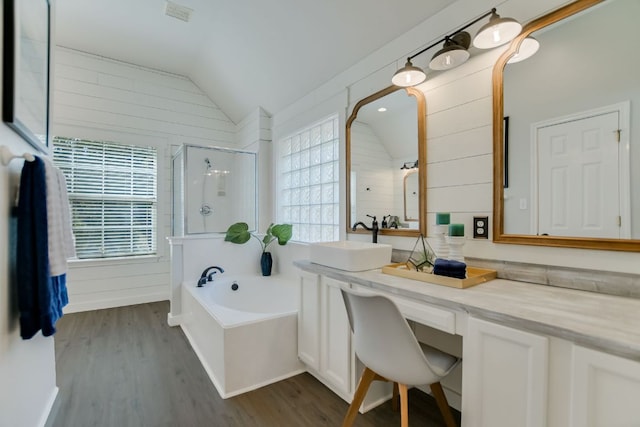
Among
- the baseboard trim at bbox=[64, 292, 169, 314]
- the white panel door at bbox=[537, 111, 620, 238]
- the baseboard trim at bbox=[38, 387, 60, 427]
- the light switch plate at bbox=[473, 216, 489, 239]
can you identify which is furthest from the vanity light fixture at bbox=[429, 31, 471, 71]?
the baseboard trim at bbox=[64, 292, 169, 314]

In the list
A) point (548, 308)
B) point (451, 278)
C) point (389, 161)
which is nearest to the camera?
point (548, 308)

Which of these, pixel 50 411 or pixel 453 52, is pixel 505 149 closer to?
pixel 453 52

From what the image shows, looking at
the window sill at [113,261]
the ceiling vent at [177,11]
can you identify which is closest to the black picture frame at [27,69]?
the ceiling vent at [177,11]

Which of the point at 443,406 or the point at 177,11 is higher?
the point at 177,11

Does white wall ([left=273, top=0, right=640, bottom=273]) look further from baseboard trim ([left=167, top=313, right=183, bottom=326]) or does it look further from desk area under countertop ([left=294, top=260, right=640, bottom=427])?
baseboard trim ([left=167, top=313, right=183, bottom=326])

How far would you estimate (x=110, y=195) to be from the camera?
365 centimetres

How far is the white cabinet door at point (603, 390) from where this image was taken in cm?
75

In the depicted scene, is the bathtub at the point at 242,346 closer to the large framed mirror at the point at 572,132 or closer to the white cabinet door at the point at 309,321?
the white cabinet door at the point at 309,321

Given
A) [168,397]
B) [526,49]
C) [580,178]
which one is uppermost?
[526,49]

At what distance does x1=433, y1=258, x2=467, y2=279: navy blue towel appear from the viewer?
4.51 ft

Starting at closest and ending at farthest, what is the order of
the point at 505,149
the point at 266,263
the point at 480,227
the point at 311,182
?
the point at 505,149 < the point at 480,227 < the point at 311,182 < the point at 266,263

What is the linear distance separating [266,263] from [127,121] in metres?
2.57

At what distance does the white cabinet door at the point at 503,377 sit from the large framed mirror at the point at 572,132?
64cm

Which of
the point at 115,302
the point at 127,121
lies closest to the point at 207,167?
the point at 127,121
